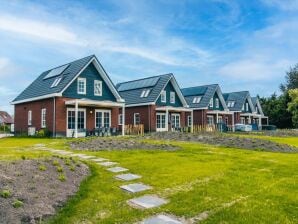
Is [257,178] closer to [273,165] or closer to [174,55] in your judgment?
[273,165]

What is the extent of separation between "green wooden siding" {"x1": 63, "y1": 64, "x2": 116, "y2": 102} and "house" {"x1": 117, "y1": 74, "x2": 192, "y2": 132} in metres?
4.95

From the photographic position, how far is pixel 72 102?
22.3 metres

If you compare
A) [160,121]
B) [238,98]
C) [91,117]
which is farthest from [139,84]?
[238,98]

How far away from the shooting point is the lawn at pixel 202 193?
16.7 ft

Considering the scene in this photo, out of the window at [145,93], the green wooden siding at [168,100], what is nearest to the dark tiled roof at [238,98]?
the green wooden siding at [168,100]

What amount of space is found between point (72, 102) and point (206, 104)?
2030cm

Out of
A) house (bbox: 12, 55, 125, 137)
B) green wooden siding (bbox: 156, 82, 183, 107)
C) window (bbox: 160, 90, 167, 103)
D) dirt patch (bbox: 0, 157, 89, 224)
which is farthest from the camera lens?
window (bbox: 160, 90, 167, 103)

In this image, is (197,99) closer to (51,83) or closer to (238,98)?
(238,98)

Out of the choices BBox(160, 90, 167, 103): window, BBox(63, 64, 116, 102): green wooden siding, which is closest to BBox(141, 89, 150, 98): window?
BBox(160, 90, 167, 103): window

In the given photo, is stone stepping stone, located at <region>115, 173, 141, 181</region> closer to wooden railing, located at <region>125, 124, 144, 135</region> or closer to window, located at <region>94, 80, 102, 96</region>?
window, located at <region>94, 80, 102, 96</region>

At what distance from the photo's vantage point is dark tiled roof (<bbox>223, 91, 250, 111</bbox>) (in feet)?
154

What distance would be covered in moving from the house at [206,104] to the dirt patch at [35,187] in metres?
30.3

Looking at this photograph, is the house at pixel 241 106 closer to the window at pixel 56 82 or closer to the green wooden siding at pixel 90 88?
the green wooden siding at pixel 90 88

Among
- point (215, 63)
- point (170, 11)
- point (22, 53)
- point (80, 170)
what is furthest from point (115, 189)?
point (215, 63)
